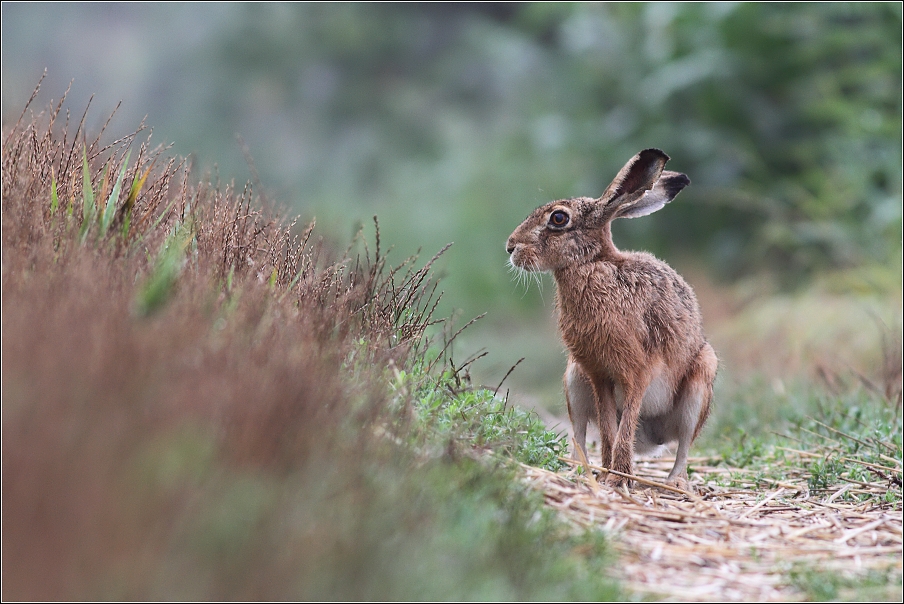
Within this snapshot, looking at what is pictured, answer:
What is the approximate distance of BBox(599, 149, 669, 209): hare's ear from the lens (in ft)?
19.8

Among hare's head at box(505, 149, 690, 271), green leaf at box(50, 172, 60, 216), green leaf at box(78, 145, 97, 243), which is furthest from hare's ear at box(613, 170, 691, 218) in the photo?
green leaf at box(50, 172, 60, 216)

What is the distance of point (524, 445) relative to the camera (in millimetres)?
5422

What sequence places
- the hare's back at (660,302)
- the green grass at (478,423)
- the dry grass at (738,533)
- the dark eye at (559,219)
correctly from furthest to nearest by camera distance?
the dark eye at (559,219)
the hare's back at (660,302)
the green grass at (478,423)
the dry grass at (738,533)

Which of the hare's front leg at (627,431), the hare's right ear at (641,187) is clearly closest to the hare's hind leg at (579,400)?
the hare's front leg at (627,431)

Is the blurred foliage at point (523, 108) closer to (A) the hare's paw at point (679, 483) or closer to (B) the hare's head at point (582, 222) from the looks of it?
(B) the hare's head at point (582, 222)

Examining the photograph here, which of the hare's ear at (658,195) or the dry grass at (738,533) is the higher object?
the hare's ear at (658,195)

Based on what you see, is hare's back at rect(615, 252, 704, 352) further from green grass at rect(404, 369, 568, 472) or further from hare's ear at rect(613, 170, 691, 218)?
green grass at rect(404, 369, 568, 472)

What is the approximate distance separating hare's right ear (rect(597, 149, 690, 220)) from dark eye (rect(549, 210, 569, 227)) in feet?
0.73

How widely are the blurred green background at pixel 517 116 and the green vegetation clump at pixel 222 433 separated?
1.95 metres

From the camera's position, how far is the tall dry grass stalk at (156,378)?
116 inches

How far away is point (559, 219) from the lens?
618 cm

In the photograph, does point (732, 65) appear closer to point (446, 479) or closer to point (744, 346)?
point (744, 346)

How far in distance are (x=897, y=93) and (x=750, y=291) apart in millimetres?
3310

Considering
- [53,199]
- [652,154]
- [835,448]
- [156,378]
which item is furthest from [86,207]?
[835,448]
